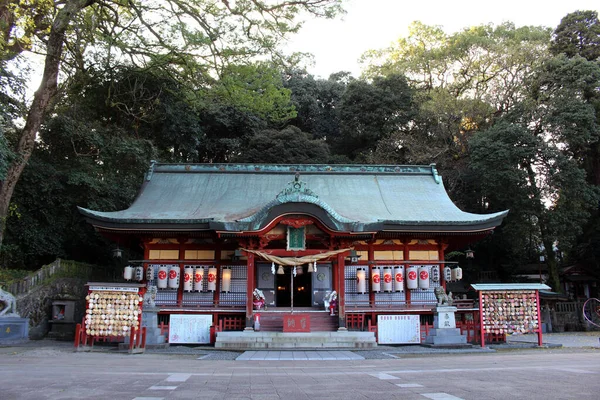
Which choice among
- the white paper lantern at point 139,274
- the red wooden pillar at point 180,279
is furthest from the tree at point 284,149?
the white paper lantern at point 139,274

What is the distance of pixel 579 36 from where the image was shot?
3134 centimetres

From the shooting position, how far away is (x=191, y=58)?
2203cm

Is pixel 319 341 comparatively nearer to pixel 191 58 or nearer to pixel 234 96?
pixel 234 96

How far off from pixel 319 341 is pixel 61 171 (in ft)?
52.6

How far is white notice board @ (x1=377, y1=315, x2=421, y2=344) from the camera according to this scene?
1686 cm

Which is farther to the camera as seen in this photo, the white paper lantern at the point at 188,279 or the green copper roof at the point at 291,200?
the white paper lantern at the point at 188,279

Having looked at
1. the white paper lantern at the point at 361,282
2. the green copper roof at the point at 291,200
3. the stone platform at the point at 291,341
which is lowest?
the stone platform at the point at 291,341

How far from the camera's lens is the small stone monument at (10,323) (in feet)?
52.8

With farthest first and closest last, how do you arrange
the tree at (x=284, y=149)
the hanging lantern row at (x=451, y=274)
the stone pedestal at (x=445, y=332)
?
the tree at (x=284, y=149)
the hanging lantern row at (x=451, y=274)
the stone pedestal at (x=445, y=332)

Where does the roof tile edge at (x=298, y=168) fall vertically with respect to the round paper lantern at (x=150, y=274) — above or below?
above

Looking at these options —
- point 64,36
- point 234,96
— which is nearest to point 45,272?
point 64,36

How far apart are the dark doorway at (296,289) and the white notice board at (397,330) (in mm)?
4532

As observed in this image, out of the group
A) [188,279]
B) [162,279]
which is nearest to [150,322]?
[162,279]

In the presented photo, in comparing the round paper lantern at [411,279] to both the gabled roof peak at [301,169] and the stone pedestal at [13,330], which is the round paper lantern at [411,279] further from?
the stone pedestal at [13,330]
